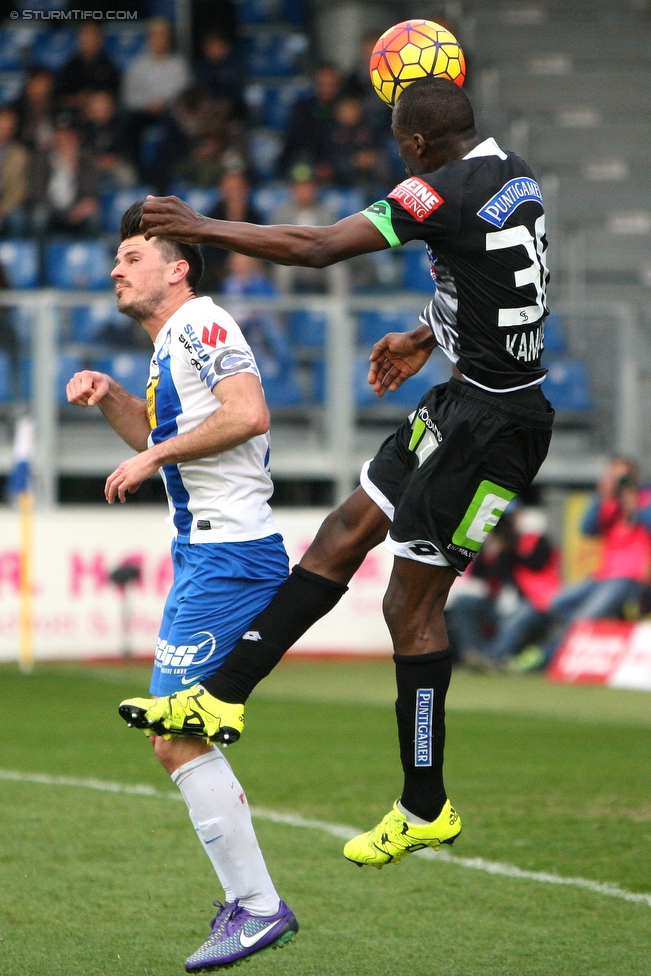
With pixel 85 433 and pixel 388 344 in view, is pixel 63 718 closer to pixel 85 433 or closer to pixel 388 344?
pixel 85 433

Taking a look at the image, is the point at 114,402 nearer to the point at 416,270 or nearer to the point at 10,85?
the point at 416,270

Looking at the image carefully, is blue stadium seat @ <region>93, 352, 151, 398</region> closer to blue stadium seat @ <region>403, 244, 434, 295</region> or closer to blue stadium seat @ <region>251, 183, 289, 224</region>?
blue stadium seat @ <region>251, 183, 289, 224</region>

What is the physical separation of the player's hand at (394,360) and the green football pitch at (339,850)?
6.77 ft

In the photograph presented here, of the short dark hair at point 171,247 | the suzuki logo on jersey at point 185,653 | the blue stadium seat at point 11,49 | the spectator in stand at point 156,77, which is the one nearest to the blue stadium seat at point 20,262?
the spectator in stand at point 156,77

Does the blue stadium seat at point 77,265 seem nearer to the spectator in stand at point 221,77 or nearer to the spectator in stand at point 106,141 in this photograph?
the spectator in stand at point 106,141

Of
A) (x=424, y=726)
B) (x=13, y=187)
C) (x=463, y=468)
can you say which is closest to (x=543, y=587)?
(x=13, y=187)

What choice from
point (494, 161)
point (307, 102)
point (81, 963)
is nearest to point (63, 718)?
point (81, 963)

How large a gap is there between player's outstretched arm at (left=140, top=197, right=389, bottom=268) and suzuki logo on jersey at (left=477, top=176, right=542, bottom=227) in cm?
49

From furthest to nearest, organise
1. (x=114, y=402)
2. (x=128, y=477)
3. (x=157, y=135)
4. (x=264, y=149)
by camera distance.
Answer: (x=264, y=149), (x=157, y=135), (x=114, y=402), (x=128, y=477)

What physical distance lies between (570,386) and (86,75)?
7.14 m

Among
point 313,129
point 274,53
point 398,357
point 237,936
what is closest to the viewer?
point 237,936

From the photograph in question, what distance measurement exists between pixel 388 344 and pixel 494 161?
0.97 m

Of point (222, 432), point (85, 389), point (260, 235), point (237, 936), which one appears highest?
point (260, 235)

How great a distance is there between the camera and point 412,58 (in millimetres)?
4980
